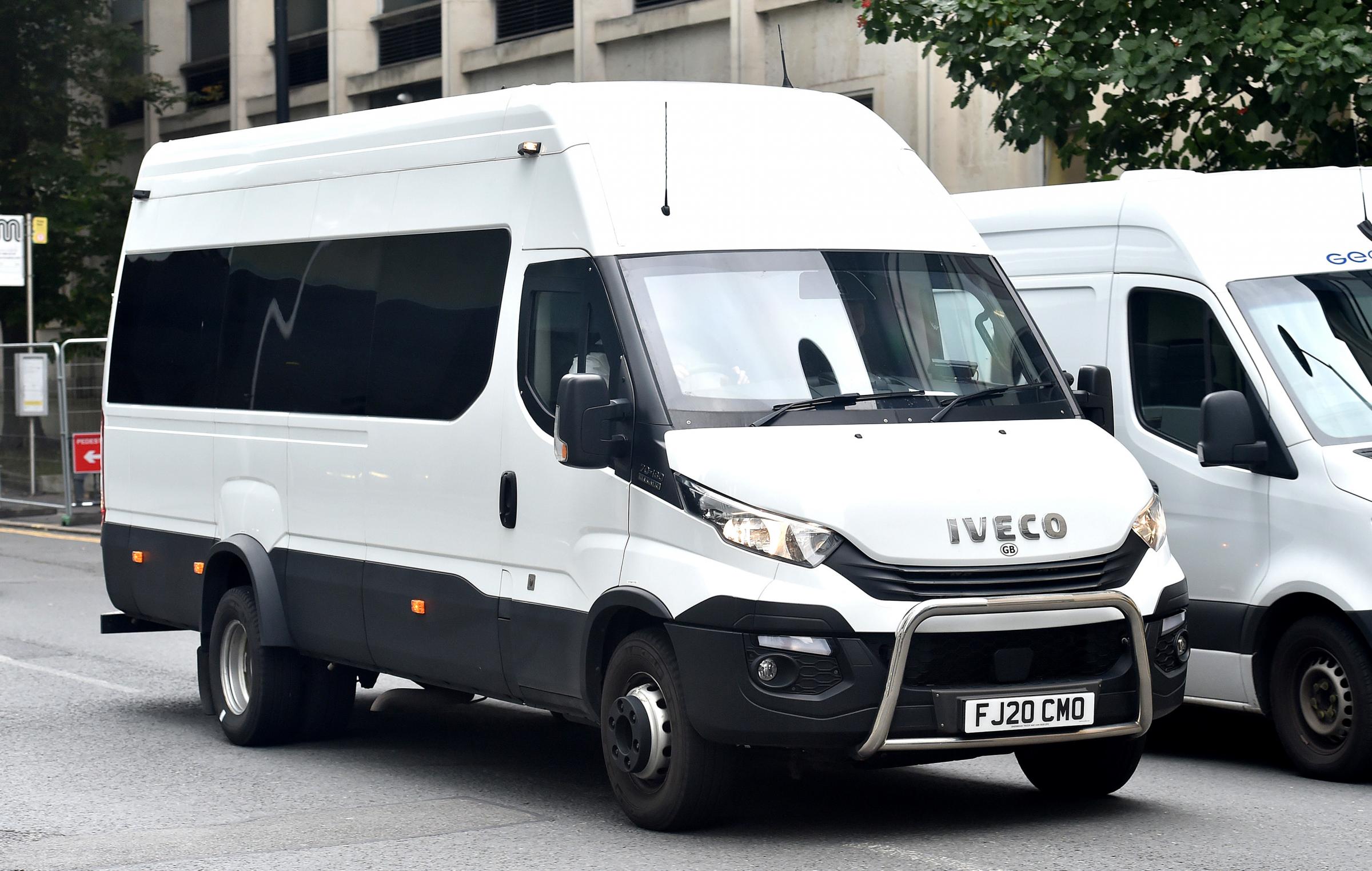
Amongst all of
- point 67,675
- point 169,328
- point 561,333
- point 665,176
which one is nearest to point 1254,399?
point 665,176

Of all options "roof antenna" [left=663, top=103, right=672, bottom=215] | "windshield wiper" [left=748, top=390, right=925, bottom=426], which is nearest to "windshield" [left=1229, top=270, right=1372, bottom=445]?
"windshield wiper" [left=748, top=390, right=925, bottom=426]

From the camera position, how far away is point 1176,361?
9.28 meters

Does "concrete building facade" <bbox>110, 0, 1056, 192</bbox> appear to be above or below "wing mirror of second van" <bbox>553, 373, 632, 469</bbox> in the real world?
above

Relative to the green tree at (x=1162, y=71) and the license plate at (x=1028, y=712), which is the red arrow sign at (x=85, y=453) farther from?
the license plate at (x=1028, y=712)

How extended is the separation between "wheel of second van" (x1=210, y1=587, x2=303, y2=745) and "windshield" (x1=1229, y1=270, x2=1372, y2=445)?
4.69m

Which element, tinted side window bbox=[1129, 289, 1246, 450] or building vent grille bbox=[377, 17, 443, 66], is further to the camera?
building vent grille bbox=[377, 17, 443, 66]

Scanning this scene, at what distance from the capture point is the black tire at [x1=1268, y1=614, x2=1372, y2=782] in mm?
8234

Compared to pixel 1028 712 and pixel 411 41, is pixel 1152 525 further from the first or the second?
pixel 411 41

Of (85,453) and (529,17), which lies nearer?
(85,453)

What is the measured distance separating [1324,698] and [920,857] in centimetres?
252

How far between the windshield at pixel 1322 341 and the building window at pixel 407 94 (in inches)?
807

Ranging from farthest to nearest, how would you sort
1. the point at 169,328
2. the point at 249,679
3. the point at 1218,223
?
the point at 169,328, the point at 249,679, the point at 1218,223

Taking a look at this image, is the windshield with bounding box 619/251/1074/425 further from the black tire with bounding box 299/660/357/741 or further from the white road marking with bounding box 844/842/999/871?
the black tire with bounding box 299/660/357/741

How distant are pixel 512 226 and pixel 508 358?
534mm
